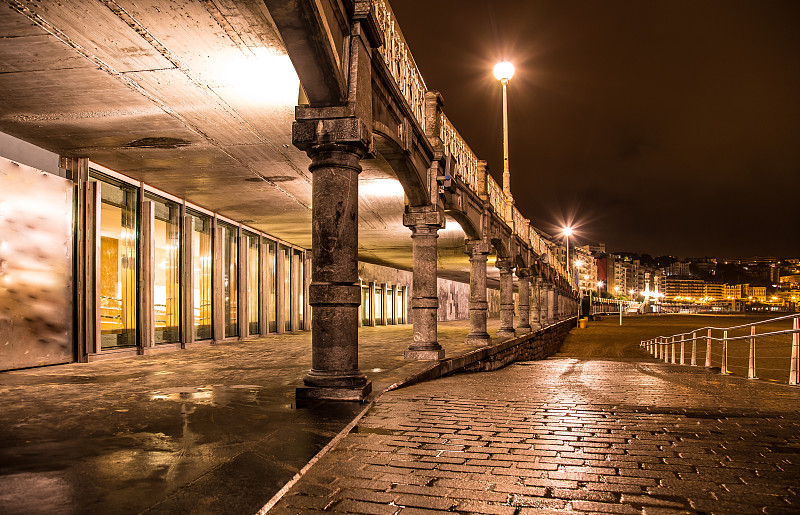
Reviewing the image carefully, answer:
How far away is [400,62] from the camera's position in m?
8.65

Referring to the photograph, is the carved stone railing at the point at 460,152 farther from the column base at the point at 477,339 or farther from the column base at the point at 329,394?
the column base at the point at 329,394

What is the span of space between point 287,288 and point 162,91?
1416cm

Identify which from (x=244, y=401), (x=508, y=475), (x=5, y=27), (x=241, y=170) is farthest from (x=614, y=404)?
(x=241, y=170)

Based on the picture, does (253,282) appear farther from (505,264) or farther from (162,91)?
(162,91)

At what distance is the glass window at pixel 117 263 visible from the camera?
35.3 feet

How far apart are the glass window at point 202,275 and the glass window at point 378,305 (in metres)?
14.9

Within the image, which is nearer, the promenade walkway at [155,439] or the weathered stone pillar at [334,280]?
the promenade walkway at [155,439]

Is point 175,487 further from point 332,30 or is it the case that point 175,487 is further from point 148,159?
point 148,159

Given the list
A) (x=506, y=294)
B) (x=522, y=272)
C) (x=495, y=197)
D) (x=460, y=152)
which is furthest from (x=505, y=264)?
(x=460, y=152)

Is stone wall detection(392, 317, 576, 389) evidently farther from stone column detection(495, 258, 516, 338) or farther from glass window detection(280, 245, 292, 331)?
glass window detection(280, 245, 292, 331)

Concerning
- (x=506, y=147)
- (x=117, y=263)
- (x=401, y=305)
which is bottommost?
(x=401, y=305)

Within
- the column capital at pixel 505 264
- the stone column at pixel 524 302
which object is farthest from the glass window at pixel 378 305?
the column capital at pixel 505 264

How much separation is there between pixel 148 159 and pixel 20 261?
276 centimetres

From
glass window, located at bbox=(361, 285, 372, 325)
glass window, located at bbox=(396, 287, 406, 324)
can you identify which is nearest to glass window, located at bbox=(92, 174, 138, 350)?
glass window, located at bbox=(361, 285, 372, 325)
